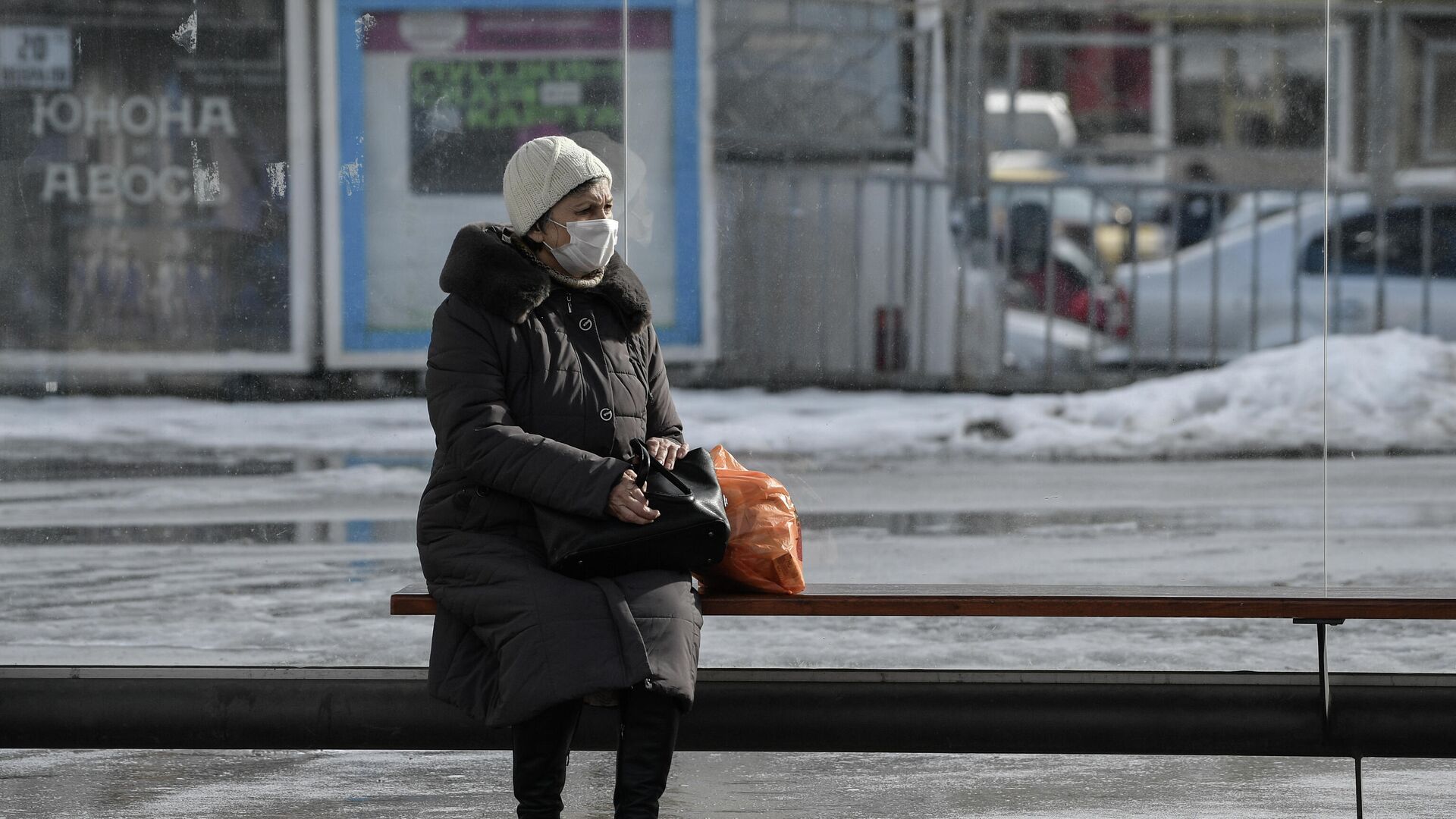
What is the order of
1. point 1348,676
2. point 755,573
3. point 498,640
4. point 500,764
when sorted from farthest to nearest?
point 500,764
point 1348,676
point 755,573
point 498,640

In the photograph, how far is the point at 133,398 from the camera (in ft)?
19.3

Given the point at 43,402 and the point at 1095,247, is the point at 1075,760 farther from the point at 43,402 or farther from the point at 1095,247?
the point at 43,402

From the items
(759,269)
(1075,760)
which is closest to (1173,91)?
(759,269)

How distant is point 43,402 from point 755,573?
290 centimetres

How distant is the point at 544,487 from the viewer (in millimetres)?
3645

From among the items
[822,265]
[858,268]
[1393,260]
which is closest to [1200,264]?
[1393,260]

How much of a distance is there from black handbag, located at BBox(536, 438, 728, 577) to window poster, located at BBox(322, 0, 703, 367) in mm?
2029

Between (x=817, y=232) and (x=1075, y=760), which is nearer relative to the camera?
(x=1075, y=760)

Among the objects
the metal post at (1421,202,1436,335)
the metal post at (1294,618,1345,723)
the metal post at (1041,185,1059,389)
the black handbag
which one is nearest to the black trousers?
the black handbag

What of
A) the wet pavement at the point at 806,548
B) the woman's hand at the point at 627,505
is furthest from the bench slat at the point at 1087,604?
the wet pavement at the point at 806,548

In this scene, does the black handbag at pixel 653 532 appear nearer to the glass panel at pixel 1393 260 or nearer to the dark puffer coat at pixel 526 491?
the dark puffer coat at pixel 526 491

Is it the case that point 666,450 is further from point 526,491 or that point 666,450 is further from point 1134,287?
point 1134,287

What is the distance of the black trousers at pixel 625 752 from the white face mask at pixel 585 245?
0.86 m

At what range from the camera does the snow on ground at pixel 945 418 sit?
5.83m
